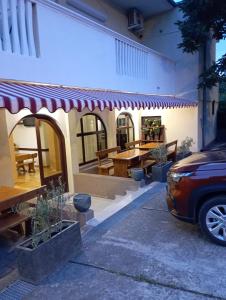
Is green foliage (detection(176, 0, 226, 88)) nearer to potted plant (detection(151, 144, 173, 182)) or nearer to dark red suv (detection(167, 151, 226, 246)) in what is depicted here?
potted plant (detection(151, 144, 173, 182))

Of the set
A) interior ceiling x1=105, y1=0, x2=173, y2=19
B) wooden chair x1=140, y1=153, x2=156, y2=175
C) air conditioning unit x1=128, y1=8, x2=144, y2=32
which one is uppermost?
interior ceiling x1=105, y1=0, x2=173, y2=19

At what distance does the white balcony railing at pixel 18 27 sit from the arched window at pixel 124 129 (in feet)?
24.6

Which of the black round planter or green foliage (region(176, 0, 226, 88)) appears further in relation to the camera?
green foliage (region(176, 0, 226, 88))

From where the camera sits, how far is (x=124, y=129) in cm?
1380

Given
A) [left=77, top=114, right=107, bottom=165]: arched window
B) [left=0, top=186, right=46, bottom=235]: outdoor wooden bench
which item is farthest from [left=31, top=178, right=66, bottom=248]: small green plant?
[left=77, top=114, right=107, bottom=165]: arched window

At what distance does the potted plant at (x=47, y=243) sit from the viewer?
12.5 feet

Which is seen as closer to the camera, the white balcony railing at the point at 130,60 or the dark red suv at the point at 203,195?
the dark red suv at the point at 203,195

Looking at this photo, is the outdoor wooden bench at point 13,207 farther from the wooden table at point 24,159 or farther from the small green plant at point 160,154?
the wooden table at point 24,159

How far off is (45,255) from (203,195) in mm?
2644

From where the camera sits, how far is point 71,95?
21.1 feet

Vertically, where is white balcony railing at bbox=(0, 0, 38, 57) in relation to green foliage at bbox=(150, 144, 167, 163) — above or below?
above

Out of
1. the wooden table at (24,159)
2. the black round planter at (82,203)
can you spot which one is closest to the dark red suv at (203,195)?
the black round planter at (82,203)

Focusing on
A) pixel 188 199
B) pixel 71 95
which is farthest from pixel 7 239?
pixel 188 199

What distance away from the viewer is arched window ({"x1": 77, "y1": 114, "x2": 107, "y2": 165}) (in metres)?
11.1
